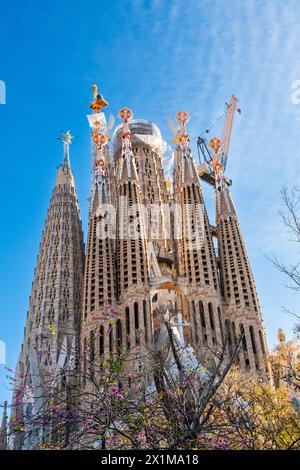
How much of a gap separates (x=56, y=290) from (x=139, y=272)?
30.3 feet

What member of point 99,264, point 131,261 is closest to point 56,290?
point 99,264

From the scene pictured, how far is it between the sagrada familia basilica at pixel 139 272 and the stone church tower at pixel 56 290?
Answer: 0.10 metres

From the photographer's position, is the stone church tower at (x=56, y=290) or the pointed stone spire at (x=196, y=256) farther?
the stone church tower at (x=56, y=290)

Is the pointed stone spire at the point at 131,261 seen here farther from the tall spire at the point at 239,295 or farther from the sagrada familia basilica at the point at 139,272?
the tall spire at the point at 239,295

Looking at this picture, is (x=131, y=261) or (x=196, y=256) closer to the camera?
(x=131, y=261)

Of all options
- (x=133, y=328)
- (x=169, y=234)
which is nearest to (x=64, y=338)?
(x=133, y=328)

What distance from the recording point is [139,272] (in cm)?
3638

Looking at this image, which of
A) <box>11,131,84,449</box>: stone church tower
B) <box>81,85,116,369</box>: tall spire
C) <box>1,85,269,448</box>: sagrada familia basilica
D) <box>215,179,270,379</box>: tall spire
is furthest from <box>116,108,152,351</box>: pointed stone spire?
<box>215,179,270,379</box>: tall spire

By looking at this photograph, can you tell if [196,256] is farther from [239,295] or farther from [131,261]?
[131,261]

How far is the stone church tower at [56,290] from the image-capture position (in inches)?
1497

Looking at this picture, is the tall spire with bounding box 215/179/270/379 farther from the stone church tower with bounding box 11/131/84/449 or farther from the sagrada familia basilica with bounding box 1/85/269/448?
the stone church tower with bounding box 11/131/84/449

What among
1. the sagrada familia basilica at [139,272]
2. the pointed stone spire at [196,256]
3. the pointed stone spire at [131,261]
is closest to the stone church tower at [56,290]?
the sagrada familia basilica at [139,272]
